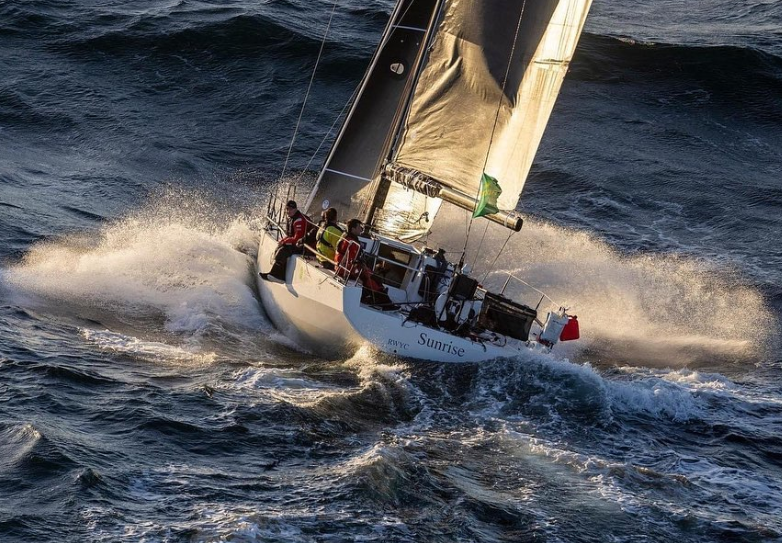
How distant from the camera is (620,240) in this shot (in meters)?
20.8

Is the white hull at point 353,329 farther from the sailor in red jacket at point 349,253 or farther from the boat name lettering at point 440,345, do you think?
the sailor in red jacket at point 349,253

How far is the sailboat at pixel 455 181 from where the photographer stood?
14008 mm

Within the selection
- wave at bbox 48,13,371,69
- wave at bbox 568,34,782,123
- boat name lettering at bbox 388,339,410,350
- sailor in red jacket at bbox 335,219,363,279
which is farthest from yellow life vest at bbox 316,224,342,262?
wave at bbox 568,34,782,123

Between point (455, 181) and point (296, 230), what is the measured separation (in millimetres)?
2483

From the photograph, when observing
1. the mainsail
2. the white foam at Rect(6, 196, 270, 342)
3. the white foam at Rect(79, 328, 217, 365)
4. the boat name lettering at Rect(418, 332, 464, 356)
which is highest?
the mainsail

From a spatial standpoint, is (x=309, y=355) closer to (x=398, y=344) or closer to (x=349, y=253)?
(x=398, y=344)

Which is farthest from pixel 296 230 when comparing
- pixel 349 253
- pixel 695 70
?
pixel 695 70

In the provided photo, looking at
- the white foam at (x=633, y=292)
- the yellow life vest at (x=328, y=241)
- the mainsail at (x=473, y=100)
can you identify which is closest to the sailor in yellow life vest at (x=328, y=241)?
the yellow life vest at (x=328, y=241)

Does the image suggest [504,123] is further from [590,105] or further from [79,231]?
[590,105]

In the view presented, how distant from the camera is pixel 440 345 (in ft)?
45.4

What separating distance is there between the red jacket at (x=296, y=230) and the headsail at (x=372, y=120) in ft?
3.90

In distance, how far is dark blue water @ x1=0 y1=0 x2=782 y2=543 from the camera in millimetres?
10367

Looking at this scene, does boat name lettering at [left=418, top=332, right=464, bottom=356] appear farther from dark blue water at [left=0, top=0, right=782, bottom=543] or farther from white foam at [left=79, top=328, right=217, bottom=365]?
white foam at [left=79, top=328, right=217, bottom=365]

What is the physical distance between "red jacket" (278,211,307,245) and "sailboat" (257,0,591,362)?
301mm
